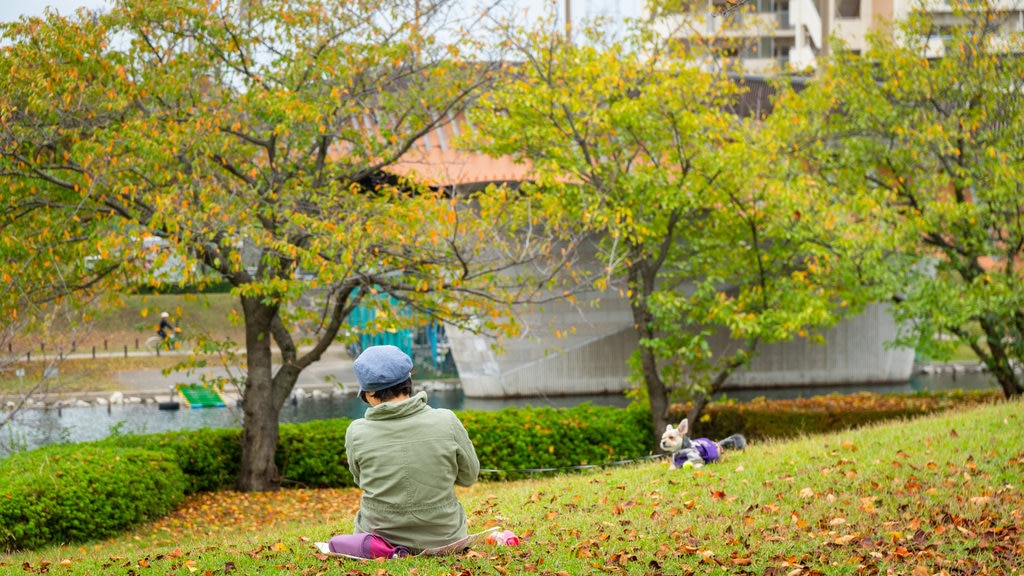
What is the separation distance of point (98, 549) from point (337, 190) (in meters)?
5.51

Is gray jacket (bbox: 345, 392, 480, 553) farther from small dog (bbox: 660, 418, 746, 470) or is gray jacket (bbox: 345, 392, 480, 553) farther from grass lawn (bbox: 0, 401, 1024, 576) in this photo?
small dog (bbox: 660, 418, 746, 470)

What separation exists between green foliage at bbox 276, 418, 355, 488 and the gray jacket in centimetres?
874

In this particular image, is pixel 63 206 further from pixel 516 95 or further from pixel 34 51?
pixel 516 95

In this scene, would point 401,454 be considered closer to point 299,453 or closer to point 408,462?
point 408,462

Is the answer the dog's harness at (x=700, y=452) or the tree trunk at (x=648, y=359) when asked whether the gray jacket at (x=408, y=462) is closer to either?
the dog's harness at (x=700, y=452)

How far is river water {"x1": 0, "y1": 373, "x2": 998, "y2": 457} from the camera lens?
22828 mm

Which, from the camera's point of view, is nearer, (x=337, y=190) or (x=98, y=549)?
(x=98, y=549)

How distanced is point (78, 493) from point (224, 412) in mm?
17733

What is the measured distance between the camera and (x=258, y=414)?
12.9 meters

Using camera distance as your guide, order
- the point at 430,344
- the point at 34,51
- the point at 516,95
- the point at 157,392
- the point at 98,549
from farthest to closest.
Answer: the point at 430,344 < the point at 157,392 < the point at 516,95 < the point at 34,51 < the point at 98,549

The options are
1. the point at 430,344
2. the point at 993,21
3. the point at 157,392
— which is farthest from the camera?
the point at 430,344

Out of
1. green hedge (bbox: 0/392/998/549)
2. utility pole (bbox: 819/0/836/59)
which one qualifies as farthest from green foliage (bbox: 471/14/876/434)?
utility pole (bbox: 819/0/836/59)

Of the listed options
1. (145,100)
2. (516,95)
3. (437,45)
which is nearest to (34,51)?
(145,100)

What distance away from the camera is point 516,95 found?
15367 millimetres
